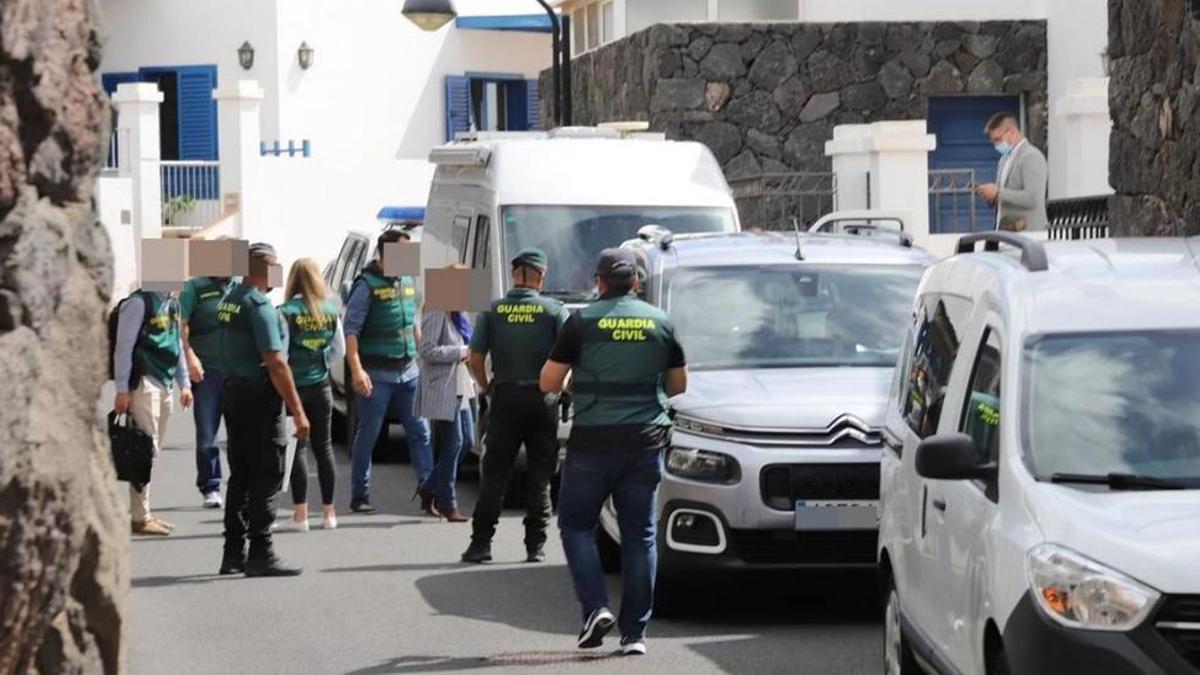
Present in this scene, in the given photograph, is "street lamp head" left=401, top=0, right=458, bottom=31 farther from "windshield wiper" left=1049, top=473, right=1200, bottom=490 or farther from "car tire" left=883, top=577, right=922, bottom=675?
"windshield wiper" left=1049, top=473, right=1200, bottom=490

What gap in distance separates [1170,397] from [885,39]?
2328 centimetres

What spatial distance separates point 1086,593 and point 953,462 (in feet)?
2.97

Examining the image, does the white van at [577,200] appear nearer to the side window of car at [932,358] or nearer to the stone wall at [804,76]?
the side window of car at [932,358]

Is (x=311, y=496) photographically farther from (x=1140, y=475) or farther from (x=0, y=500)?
(x=0, y=500)

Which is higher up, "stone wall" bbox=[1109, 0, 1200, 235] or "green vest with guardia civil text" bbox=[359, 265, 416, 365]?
"stone wall" bbox=[1109, 0, 1200, 235]

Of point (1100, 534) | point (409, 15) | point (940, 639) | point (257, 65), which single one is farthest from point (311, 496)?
point (257, 65)

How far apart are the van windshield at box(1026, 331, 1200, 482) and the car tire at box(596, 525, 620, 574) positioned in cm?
565

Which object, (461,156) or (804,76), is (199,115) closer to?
(804,76)

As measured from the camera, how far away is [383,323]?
17.4m

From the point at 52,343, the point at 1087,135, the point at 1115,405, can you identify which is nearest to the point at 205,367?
the point at 1087,135

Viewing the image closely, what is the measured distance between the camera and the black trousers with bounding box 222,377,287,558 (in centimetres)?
1410

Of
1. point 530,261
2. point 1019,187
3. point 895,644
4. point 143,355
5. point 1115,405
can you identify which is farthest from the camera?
point 1019,187

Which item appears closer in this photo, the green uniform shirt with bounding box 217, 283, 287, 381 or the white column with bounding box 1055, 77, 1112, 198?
the green uniform shirt with bounding box 217, 283, 287, 381

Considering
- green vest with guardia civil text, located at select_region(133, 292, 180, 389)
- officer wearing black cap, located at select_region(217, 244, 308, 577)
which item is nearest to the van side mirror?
officer wearing black cap, located at select_region(217, 244, 308, 577)
